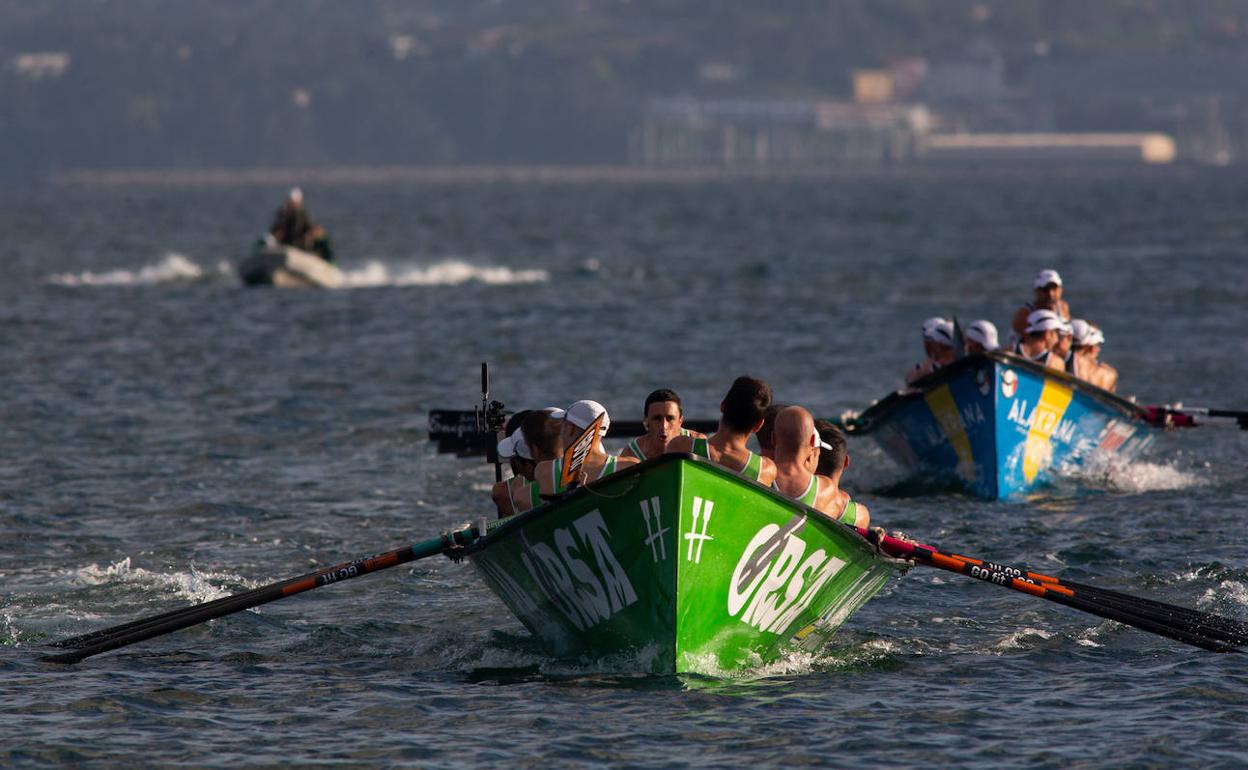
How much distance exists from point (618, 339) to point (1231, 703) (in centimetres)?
2429

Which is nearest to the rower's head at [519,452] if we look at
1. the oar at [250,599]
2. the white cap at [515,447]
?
the white cap at [515,447]

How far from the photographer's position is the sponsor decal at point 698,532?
11195 mm

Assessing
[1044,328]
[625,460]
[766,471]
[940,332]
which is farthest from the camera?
[940,332]

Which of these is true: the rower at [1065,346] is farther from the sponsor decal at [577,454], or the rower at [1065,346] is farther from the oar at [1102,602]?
the sponsor decal at [577,454]

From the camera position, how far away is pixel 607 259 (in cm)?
6175

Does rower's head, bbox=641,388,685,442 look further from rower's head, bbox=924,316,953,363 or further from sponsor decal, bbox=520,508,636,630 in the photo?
rower's head, bbox=924,316,953,363

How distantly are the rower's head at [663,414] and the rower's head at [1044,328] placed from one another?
A: 8328 mm

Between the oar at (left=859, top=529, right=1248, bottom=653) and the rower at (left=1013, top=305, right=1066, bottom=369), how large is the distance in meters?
6.10

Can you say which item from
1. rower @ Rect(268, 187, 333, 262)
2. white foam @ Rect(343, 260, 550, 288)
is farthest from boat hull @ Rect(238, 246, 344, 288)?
white foam @ Rect(343, 260, 550, 288)

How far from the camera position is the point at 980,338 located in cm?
1895

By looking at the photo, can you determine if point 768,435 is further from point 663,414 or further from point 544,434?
point 663,414

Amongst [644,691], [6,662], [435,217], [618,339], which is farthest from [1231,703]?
[435,217]

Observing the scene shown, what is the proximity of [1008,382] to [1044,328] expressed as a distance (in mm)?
1057

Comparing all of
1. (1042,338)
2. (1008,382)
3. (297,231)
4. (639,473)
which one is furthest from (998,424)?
(297,231)
